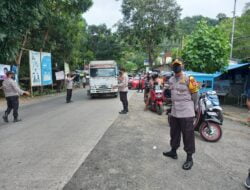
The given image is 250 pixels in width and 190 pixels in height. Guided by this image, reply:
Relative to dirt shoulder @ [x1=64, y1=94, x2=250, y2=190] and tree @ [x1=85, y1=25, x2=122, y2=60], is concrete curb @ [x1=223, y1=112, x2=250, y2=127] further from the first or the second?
tree @ [x1=85, y1=25, x2=122, y2=60]

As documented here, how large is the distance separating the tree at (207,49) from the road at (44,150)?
9.06 meters

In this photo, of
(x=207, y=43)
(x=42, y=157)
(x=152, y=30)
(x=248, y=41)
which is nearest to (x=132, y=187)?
(x=42, y=157)

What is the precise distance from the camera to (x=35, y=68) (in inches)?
823

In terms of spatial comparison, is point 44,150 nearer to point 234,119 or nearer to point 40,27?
point 234,119

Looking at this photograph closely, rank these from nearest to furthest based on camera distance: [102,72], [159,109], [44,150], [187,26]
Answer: [44,150] < [159,109] < [102,72] < [187,26]

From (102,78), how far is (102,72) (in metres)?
0.48

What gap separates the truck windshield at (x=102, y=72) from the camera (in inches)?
754

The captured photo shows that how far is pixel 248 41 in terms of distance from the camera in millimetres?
39531

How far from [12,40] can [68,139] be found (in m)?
8.94

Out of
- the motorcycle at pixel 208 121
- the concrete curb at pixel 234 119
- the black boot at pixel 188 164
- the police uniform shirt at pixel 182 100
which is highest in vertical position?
the police uniform shirt at pixel 182 100

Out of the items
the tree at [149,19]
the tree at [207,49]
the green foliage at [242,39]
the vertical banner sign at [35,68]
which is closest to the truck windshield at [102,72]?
the vertical banner sign at [35,68]

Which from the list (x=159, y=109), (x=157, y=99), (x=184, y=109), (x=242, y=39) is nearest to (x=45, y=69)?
(x=157, y=99)

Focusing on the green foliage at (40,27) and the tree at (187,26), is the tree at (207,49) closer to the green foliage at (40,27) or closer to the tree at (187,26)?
the tree at (187,26)

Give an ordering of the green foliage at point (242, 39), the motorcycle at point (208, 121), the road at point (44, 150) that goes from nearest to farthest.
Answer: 1. the road at point (44, 150)
2. the motorcycle at point (208, 121)
3. the green foliage at point (242, 39)
